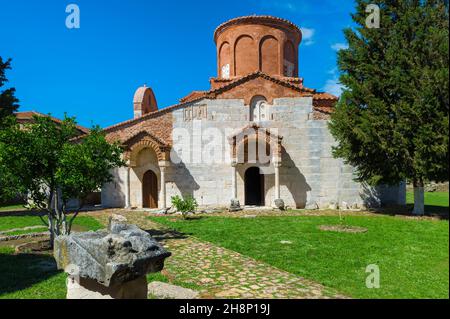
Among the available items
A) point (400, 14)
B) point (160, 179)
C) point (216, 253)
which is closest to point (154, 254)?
point (216, 253)

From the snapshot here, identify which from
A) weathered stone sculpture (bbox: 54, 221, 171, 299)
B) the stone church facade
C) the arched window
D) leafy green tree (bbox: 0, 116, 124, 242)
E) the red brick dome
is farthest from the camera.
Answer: the red brick dome

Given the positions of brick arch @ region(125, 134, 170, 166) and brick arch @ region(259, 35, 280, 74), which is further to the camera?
brick arch @ region(259, 35, 280, 74)

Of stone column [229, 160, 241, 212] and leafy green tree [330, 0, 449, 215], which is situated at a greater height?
leafy green tree [330, 0, 449, 215]

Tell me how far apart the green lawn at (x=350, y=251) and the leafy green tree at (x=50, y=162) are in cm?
414

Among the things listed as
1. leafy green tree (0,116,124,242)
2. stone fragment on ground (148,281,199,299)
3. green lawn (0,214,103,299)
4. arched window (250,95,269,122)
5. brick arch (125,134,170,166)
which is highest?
arched window (250,95,269,122)

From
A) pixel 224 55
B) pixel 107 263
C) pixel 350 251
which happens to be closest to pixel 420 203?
pixel 350 251

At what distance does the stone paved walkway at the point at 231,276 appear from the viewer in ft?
15.2

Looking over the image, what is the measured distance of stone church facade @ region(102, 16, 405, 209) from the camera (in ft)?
56.7

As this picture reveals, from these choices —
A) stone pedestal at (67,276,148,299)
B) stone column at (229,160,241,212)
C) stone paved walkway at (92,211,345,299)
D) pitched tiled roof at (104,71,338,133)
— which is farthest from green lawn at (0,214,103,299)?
pitched tiled roof at (104,71,338,133)

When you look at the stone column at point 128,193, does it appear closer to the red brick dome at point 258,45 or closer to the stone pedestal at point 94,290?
the red brick dome at point 258,45

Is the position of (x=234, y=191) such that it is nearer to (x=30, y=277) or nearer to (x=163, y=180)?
(x=163, y=180)

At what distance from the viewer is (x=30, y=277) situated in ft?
18.7

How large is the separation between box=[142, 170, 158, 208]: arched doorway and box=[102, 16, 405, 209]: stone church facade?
0.06m

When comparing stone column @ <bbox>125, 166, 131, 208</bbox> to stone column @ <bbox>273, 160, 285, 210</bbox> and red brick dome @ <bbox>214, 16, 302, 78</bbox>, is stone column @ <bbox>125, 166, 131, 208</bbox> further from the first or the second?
red brick dome @ <bbox>214, 16, 302, 78</bbox>
